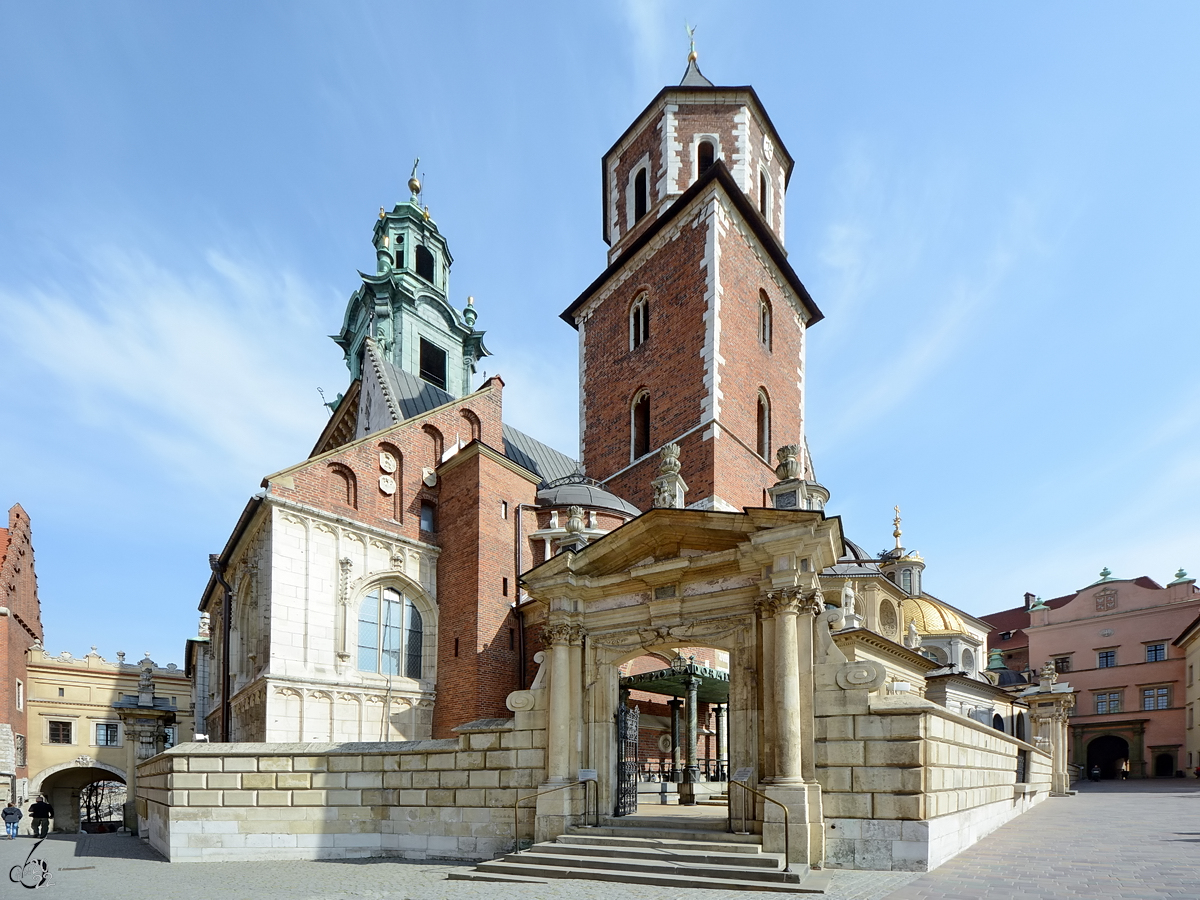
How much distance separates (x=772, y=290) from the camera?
2877cm

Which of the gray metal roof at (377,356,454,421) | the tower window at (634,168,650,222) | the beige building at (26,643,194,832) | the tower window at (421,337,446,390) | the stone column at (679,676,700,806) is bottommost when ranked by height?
the beige building at (26,643,194,832)

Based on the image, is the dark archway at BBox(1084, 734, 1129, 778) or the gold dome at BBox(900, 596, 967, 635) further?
the dark archway at BBox(1084, 734, 1129, 778)

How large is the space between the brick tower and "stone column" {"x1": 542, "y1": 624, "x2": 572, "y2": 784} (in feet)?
35.4

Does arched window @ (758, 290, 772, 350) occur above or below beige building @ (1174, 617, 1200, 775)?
above

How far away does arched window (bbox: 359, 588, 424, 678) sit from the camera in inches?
886

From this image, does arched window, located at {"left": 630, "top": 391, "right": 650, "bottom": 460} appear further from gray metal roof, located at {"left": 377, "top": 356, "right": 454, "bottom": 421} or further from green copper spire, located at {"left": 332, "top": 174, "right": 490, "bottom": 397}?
green copper spire, located at {"left": 332, "top": 174, "right": 490, "bottom": 397}

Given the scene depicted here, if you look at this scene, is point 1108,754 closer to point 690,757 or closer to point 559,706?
point 690,757

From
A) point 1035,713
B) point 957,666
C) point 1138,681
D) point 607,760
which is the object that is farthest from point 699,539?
point 1138,681

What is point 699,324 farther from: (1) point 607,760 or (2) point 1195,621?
(2) point 1195,621

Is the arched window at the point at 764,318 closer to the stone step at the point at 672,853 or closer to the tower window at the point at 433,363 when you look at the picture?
the stone step at the point at 672,853

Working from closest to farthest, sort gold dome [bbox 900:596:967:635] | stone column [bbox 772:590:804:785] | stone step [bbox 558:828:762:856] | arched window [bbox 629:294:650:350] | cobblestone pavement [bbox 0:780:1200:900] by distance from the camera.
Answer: cobblestone pavement [bbox 0:780:1200:900] → stone step [bbox 558:828:762:856] → stone column [bbox 772:590:804:785] → arched window [bbox 629:294:650:350] → gold dome [bbox 900:596:967:635]

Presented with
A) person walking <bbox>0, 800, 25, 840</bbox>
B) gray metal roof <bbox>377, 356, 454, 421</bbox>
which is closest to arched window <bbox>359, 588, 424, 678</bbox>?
gray metal roof <bbox>377, 356, 454, 421</bbox>

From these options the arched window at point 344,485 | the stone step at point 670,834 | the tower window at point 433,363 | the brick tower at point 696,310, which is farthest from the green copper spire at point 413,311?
the stone step at point 670,834

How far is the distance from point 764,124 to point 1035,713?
2430 cm
